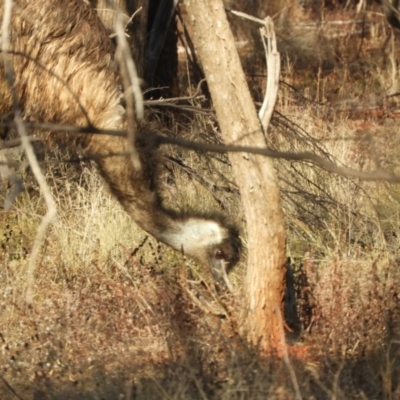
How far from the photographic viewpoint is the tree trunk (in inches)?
183

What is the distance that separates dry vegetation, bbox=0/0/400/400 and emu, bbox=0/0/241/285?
26 cm

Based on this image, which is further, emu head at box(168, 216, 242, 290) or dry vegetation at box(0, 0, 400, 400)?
emu head at box(168, 216, 242, 290)

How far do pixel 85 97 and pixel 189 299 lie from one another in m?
1.51

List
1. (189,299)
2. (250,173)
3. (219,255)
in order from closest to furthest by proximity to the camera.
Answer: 1. (250,173)
2. (189,299)
3. (219,255)

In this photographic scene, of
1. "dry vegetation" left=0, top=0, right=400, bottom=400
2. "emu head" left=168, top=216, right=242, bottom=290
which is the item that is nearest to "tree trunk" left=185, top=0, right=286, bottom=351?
"dry vegetation" left=0, top=0, right=400, bottom=400

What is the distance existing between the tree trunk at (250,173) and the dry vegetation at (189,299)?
0.52 feet

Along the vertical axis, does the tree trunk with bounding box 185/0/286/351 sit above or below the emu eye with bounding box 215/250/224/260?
above

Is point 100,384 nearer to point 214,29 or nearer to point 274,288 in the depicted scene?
point 274,288

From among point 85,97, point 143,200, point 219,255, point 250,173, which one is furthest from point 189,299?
point 85,97

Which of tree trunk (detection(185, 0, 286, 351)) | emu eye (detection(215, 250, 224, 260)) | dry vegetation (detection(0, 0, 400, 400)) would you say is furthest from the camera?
emu eye (detection(215, 250, 224, 260))

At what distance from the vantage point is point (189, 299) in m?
5.06

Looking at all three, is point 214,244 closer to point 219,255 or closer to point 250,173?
point 219,255

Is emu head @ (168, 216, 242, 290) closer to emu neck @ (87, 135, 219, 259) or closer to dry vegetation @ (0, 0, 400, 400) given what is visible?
emu neck @ (87, 135, 219, 259)

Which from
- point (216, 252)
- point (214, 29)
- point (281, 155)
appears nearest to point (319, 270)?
point (216, 252)
